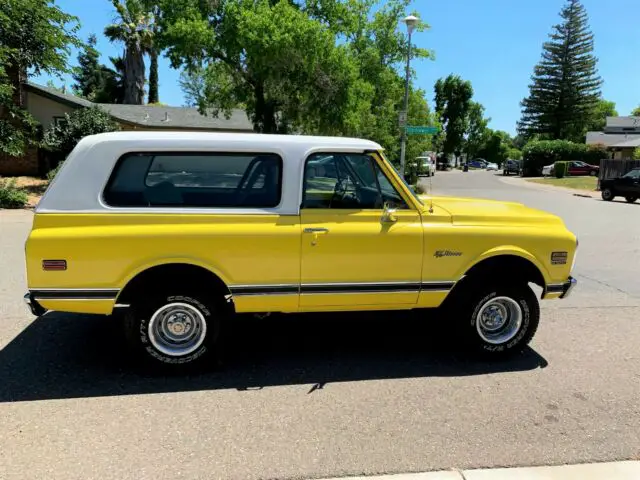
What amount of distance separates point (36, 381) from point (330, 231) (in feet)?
8.39

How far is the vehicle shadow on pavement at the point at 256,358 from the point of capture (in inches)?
155

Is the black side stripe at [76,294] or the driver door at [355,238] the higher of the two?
the driver door at [355,238]

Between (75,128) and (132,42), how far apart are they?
95.7ft

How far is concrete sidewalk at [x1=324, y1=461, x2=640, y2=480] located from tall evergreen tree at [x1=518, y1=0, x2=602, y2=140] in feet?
246

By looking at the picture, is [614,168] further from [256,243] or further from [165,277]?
[165,277]

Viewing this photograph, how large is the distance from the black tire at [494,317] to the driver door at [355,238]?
0.51m

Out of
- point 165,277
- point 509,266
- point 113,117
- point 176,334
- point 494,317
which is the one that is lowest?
point 176,334

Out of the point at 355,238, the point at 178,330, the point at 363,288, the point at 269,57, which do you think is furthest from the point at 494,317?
the point at 269,57

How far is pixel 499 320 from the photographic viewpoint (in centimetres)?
450

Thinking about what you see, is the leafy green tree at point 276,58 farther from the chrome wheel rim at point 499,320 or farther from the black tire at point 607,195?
the chrome wheel rim at point 499,320

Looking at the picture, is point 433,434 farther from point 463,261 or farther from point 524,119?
point 524,119

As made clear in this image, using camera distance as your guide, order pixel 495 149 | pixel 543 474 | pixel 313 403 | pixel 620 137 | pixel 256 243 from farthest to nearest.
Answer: pixel 495 149, pixel 620 137, pixel 256 243, pixel 313 403, pixel 543 474

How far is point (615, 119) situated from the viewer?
3095 inches

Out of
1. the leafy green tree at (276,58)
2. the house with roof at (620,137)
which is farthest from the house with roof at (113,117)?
the house with roof at (620,137)
